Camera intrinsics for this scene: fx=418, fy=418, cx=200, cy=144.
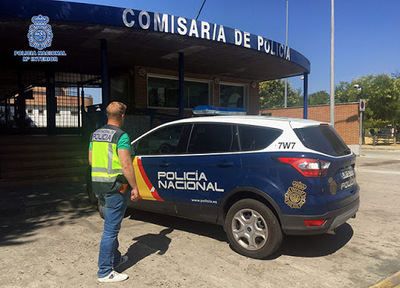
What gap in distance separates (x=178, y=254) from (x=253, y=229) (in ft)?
3.30

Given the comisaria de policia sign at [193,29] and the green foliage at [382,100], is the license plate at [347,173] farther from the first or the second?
the green foliage at [382,100]

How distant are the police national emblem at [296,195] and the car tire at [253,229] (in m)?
0.30

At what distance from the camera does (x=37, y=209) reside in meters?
7.69

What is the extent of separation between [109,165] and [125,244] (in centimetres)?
170

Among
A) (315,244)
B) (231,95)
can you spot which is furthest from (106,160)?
(231,95)

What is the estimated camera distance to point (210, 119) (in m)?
5.93

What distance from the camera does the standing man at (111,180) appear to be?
4352mm

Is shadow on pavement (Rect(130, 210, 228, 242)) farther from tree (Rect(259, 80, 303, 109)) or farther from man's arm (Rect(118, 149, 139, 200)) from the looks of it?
tree (Rect(259, 80, 303, 109))

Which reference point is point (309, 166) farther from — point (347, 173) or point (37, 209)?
point (37, 209)

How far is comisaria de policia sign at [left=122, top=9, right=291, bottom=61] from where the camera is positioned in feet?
28.6

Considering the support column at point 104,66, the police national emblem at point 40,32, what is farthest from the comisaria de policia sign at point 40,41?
the support column at point 104,66

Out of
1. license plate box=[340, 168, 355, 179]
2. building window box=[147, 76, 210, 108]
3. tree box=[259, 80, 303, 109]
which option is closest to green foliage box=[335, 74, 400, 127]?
tree box=[259, 80, 303, 109]

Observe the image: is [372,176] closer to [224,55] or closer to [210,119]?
[224,55]

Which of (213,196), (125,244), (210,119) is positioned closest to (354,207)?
(213,196)
